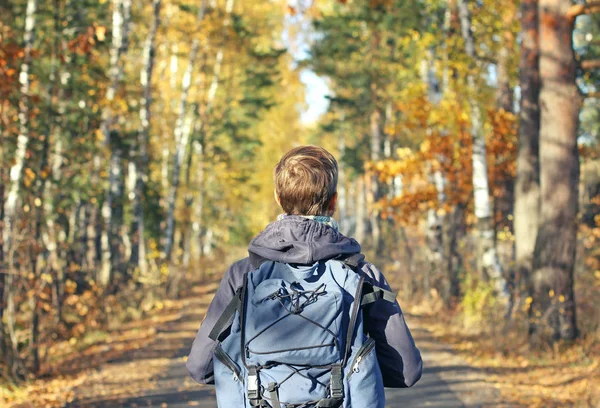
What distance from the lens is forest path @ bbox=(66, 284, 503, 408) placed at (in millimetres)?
9516

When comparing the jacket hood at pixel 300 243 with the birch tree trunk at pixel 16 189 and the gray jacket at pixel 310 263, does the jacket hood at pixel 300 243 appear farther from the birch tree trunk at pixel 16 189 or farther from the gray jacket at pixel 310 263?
the birch tree trunk at pixel 16 189

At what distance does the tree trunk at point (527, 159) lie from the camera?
44.5 feet

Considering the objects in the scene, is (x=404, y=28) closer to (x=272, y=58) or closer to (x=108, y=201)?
(x=108, y=201)

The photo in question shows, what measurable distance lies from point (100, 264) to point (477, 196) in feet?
32.6

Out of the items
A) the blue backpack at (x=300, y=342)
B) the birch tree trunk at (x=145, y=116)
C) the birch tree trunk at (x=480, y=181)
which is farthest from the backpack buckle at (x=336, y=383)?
the birch tree trunk at (x=145, y=116)

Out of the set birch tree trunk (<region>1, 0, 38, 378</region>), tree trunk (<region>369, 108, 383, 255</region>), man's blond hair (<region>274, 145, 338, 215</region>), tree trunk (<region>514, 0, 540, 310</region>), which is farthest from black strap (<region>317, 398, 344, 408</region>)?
tree trunk (<region>369, 108, 383, 255</region>)

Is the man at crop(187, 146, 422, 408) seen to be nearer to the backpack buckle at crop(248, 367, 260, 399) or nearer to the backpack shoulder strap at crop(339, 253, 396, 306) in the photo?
the backpack shoulder strap at crop(339, 253, 396, 306)

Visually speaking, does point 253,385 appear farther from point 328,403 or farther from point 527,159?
point 527,159

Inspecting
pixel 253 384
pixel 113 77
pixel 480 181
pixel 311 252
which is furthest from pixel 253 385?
pixel 113 77

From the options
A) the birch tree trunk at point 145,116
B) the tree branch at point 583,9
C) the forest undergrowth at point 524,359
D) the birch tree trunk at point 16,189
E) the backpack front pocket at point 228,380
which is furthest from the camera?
the birch tree trunk at point 145,116

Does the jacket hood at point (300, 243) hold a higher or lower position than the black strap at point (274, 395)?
higher

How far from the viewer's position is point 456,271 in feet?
63.0

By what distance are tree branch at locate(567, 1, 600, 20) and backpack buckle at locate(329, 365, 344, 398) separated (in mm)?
9392

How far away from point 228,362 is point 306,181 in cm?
70
